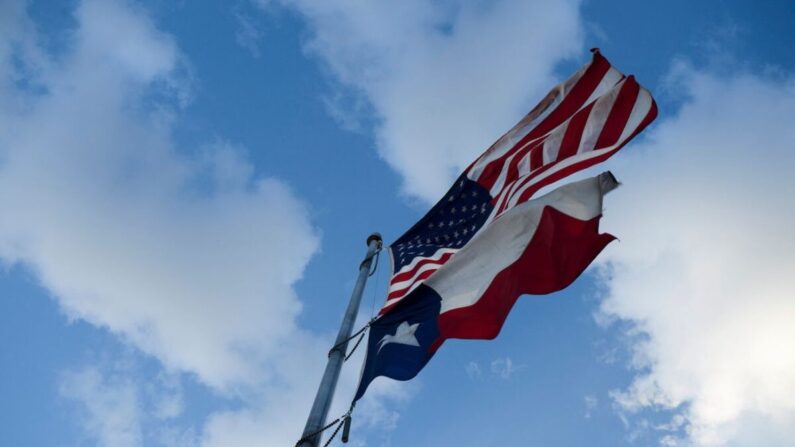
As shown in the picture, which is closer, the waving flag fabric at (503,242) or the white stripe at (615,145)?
the waving flag fabric at (503,242)

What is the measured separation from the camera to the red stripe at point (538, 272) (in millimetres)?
9016

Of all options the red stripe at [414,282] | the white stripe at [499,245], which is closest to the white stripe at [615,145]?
the white stripe at [499,245]

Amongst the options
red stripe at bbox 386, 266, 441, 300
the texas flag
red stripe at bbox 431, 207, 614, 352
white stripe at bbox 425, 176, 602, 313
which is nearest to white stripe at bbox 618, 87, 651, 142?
the texas flag

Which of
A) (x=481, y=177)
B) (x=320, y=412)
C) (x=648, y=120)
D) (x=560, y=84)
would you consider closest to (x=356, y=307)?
(x=320, y=412)

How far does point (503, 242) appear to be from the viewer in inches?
382

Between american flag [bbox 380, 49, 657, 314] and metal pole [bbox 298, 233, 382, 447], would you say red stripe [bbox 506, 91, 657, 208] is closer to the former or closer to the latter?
american flag [bbox 380, 49, 657, 314]

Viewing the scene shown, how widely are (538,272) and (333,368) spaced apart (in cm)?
349

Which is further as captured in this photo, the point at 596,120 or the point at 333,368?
the point at 596,120

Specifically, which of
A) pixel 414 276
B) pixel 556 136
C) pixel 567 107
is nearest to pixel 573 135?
pixel 556 136

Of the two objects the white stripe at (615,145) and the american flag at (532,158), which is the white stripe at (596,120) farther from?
the white stripe at (615,145)

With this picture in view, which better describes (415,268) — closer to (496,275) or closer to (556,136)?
(496,275)

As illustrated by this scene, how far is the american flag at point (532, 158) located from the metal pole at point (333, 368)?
1.60 feet

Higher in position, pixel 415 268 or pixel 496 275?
pixel 415 268

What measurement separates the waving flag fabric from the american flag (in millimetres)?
22
